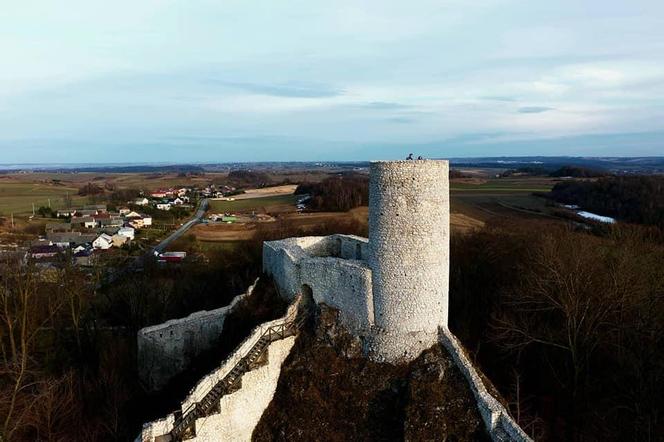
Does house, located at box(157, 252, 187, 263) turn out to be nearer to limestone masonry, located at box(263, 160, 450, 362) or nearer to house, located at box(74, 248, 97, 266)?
house, located at box(74, 248, 97, 266)

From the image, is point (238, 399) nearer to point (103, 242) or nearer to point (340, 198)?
point (103, 242)

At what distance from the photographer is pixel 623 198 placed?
5091 centimetres

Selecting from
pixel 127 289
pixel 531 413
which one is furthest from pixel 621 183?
pixel 127 289

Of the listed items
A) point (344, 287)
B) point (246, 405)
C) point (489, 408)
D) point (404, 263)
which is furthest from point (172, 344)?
point (489, 408)

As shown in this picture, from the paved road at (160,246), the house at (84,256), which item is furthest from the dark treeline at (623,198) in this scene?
the house at (84,256)

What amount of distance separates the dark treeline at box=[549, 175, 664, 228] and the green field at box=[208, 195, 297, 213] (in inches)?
1452

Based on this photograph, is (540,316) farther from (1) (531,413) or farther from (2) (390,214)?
(2) (390,214)

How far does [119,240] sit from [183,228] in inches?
415

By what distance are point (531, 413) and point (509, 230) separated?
14.5 metres

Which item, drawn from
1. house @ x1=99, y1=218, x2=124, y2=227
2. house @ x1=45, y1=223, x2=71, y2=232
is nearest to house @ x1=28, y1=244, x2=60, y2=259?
house @ x1=45, y1=223, x2=71, y2=232

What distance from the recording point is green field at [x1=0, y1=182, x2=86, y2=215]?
3314 inches

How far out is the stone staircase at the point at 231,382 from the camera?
15359 mm

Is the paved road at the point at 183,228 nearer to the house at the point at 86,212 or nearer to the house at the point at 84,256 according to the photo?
the house at the point at 84,256

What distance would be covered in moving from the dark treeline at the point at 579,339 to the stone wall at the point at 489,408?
76.2 inches
